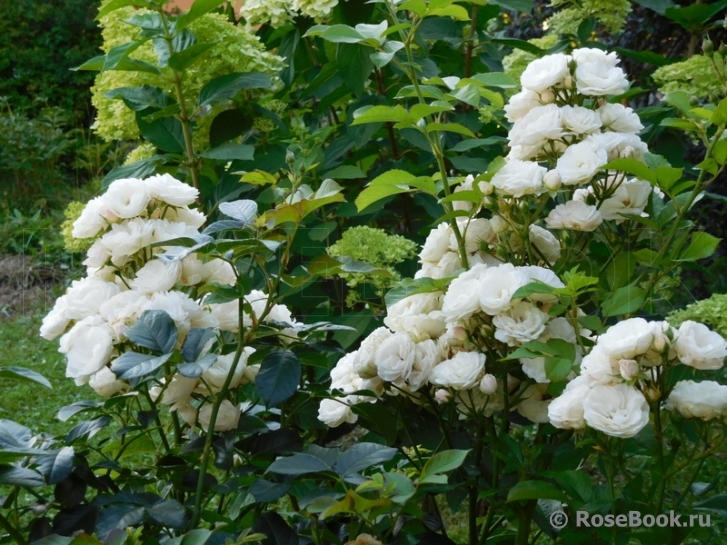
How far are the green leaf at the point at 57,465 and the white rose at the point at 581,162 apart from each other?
758mm

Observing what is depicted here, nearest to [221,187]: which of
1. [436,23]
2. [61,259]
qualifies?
[436,23]

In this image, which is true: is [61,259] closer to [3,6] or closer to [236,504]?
[3,6]

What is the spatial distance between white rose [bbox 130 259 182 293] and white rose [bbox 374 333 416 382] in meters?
0.31

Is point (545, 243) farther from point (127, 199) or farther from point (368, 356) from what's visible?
point (127, 199)

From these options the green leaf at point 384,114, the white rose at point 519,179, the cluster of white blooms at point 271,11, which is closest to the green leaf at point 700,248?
the white rose at point 519,179

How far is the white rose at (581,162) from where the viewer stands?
4.05 feet

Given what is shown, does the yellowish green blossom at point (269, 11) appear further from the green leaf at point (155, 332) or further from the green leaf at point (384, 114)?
the green leaf at point (155, 332)

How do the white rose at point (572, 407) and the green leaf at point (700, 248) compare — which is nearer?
the white rose at point (572, 407)

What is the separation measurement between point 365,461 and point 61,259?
424 centimetres

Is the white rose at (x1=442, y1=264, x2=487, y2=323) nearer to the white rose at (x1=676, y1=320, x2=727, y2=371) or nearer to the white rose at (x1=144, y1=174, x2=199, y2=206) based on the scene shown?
the white rose at (x1=676, y1=320, x2=727, y2=371)

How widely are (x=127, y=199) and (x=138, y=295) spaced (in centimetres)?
15

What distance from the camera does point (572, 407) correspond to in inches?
42.9

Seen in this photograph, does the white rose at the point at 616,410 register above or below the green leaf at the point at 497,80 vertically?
below

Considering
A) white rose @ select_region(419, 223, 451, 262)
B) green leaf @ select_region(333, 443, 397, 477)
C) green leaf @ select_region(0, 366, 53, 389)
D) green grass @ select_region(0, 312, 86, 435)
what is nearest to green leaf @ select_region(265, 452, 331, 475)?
green leaf @ select_region(333, 443, 397, 477)
